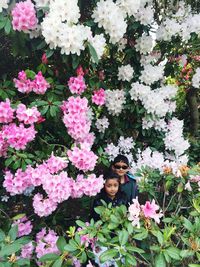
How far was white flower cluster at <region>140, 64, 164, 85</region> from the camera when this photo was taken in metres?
3.38

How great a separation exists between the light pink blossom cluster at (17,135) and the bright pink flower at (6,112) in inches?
1.8

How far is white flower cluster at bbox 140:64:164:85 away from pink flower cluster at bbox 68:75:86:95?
30.2 inches

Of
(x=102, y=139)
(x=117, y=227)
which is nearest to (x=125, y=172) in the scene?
(x=102, y=139)

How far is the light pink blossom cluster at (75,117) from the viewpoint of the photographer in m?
2.69

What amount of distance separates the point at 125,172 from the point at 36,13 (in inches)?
56.1

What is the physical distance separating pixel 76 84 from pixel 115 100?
590 mm

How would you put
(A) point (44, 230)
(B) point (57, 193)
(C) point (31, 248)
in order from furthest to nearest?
(A) point (44, 230)
(C) point (31, 248)
(B) point (57, 193)

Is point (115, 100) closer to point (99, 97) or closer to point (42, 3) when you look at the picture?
point (99, 97)

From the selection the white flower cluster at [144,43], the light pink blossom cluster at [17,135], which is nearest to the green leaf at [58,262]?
the light pink blossom cluster at [17,135]

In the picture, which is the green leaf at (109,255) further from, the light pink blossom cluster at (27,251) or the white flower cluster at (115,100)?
the white flower cluster at (115,100)

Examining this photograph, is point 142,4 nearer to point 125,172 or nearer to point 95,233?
point 125,172

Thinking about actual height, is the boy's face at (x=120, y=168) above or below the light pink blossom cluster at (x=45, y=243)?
above

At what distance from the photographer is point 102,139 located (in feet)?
11.6

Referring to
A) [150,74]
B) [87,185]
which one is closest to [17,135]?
[87,185]
